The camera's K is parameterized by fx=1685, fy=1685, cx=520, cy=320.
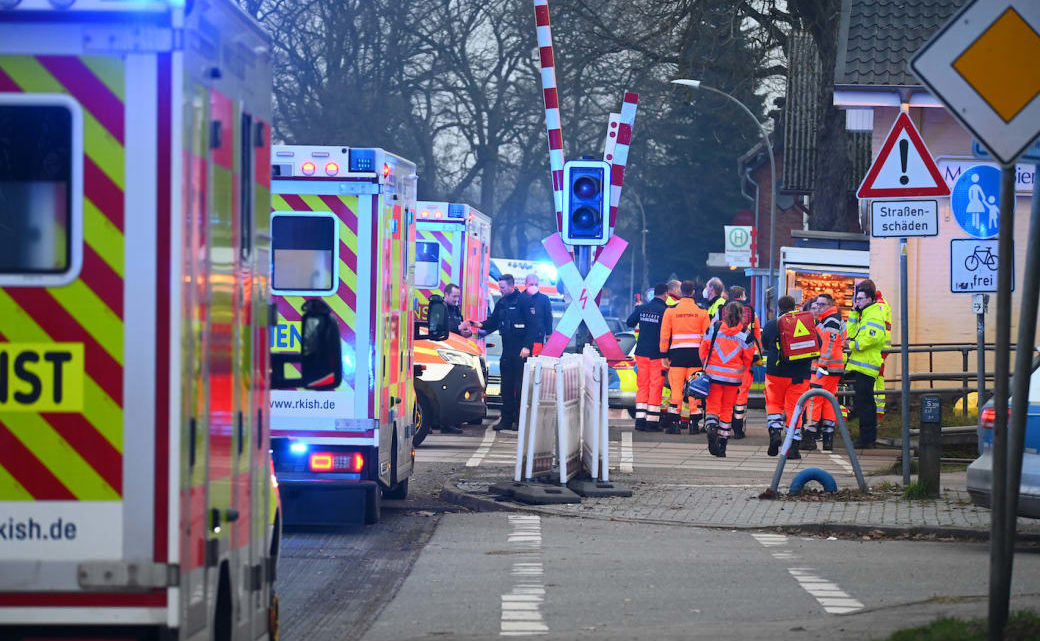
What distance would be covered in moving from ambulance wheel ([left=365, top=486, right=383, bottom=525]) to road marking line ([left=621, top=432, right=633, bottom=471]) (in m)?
5.26

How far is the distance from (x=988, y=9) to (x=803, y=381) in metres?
12.8

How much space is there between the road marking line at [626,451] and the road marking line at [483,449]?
5.04ft

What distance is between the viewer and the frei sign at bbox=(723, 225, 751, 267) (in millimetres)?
41875

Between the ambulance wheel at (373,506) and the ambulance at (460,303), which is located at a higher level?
the ambulance at (460,303)

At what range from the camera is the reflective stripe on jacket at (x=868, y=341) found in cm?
1997

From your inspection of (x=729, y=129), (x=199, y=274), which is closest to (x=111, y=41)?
(x=199, y=274)

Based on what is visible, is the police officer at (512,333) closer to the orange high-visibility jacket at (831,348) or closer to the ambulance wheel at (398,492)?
the orange high-visibility jacket at (831,348)

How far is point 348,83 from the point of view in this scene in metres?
47.0

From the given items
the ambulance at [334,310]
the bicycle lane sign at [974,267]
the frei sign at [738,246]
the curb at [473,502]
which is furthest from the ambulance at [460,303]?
the frei sign at [738,246]

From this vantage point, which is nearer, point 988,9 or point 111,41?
point 111,41

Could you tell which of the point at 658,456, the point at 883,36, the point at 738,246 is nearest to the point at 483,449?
the point at 658,456

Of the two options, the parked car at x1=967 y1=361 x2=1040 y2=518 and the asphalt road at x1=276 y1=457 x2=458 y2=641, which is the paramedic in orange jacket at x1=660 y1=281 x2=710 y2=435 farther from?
the parked car at x1=967 y1=361 x2=1040 y2=518

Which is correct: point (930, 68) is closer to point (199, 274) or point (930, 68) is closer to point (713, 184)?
point (199, 274)

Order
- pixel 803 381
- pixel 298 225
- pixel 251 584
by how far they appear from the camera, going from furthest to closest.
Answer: pixel 803 381 → pixel 298 225 → pixel 251 584
